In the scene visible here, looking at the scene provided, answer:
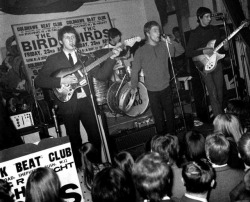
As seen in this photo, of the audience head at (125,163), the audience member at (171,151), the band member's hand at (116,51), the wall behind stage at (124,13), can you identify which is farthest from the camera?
the wall behind stage at (124,13)

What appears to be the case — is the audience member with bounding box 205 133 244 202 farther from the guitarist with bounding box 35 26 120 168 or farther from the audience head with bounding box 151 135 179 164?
the guitarist with bounding box 35 26 120 168

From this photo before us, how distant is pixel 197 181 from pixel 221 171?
0.44 metres

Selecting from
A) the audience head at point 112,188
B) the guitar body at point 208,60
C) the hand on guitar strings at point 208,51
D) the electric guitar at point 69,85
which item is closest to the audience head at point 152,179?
the audience head at point 112,188

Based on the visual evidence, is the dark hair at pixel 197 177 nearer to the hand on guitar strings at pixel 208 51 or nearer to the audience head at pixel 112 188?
the audience head at pixel 112 188

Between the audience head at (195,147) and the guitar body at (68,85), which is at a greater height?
the guitar body at (68,85)

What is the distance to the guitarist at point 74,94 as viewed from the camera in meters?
4.17

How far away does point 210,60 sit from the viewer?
521 cm

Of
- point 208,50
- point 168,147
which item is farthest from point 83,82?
point 208,50

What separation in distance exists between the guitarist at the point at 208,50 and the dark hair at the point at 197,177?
11.0 ft

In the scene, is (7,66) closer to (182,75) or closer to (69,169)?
(182,75)

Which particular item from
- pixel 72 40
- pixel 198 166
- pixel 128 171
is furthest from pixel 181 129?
pixel 198 166

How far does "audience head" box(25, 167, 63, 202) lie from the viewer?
199cm

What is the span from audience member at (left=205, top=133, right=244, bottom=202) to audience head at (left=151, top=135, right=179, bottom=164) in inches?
13.9

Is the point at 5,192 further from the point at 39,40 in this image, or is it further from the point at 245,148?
the point at 39,40
